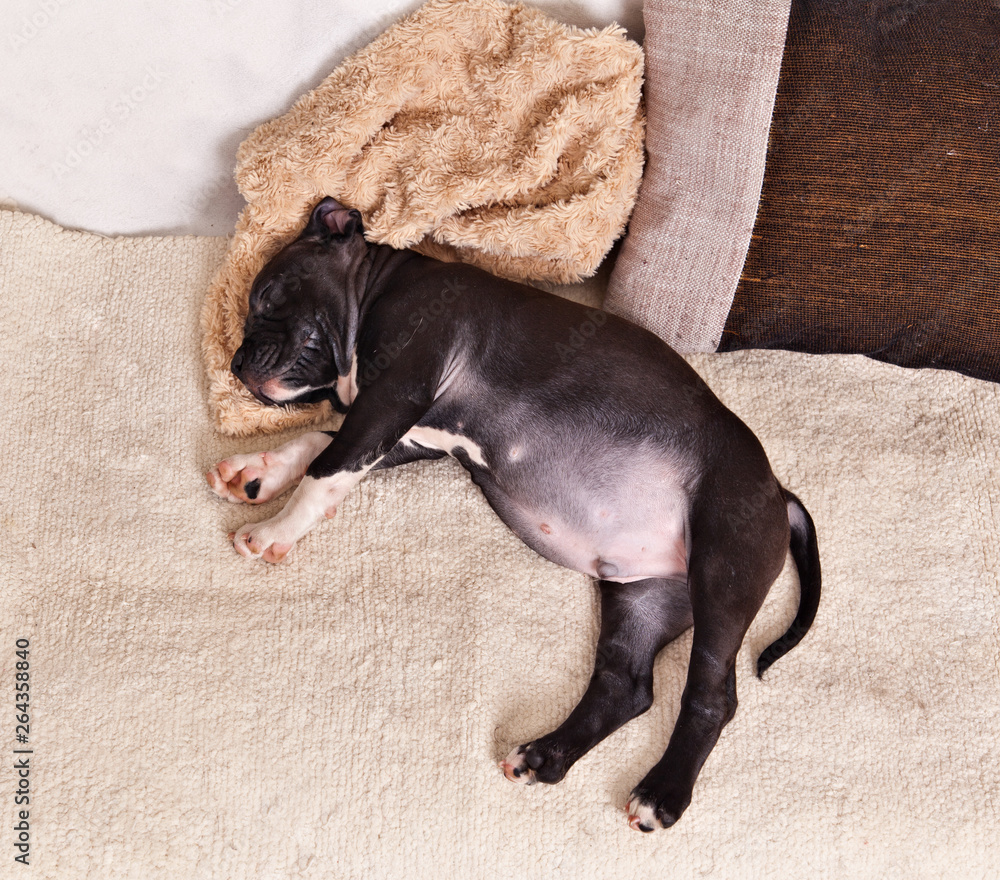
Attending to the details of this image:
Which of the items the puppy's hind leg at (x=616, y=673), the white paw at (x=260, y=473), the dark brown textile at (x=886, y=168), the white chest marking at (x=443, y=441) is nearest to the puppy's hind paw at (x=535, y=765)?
the puppy's hind leg at (x=616, y=673)

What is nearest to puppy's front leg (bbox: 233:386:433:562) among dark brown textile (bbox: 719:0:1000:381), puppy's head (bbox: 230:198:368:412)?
puppy's head (bbox: 230:198:368:412)

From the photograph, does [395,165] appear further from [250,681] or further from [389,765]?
[389,765]

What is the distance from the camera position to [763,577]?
1.81m

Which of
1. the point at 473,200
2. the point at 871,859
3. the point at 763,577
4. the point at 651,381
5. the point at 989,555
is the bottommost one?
the point at 871,859

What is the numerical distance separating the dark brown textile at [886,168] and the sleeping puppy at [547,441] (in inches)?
19.0

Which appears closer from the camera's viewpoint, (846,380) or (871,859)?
(871,859)

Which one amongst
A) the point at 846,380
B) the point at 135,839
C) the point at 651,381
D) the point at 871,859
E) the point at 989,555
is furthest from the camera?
the point at 846,380

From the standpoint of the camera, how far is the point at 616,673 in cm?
194

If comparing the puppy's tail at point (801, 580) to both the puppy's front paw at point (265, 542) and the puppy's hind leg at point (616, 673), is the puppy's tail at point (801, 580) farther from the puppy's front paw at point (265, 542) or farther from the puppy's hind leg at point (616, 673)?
the puppy's front paw at point (265, 542)

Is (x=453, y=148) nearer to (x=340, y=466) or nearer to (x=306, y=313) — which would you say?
(x=306, y=313)

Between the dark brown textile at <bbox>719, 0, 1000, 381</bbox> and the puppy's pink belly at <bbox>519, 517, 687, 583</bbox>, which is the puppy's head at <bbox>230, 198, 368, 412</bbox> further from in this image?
the dark brown textile at <bbox>719, 0, 1000, 381</bbox>

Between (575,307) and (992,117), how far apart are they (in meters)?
1.16

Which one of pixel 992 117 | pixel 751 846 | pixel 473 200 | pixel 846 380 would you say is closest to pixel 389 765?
pixel 751 846

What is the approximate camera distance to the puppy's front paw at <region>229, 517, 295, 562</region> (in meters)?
1.97
